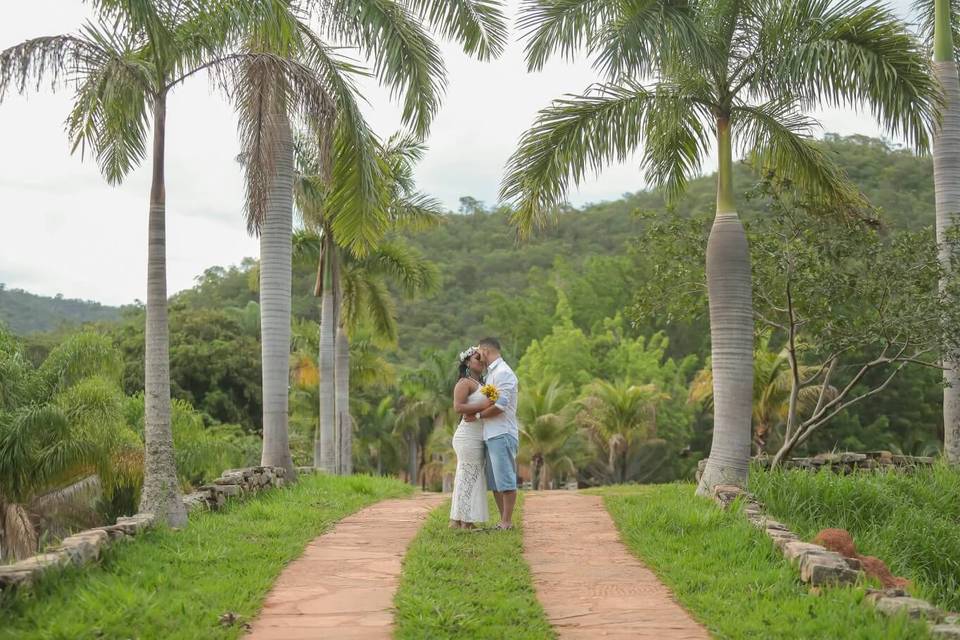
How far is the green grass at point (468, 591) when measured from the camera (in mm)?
5891

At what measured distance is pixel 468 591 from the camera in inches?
269

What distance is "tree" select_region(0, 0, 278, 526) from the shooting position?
910 cm

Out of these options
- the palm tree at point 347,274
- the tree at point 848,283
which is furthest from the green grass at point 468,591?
the palm tree at point 347,274

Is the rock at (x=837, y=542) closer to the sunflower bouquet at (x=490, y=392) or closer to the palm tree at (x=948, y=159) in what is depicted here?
the sunflower bouquet at (x=490, y=392)

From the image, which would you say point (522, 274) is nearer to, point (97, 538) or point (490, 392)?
point (490, 392)

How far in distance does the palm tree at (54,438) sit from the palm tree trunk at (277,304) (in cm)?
236

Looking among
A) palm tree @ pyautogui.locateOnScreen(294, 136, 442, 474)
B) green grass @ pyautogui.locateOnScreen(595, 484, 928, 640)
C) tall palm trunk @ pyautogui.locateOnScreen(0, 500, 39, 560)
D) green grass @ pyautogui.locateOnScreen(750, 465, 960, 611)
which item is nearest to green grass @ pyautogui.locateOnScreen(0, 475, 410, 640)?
green grass @ pyautogui.locateOnScreen(595, 484, 928, 640)

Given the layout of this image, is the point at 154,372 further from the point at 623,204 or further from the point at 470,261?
the point at 623,204

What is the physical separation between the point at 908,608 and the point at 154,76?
777 cm

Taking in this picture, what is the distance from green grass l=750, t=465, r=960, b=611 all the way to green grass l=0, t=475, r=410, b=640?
4.73 metres

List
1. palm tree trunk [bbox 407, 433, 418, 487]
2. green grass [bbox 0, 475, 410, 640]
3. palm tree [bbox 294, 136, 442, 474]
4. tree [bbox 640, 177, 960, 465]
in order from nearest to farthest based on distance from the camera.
→ green grass [bbox 0, 475, 410, 640]
tree [bbox 640, 177, 960, 465]
palm tree [bbox 294, 136, 442, 474]
palm tree trunk [bbox 407, 433, 418, 487]

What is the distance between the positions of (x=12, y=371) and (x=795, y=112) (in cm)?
1120

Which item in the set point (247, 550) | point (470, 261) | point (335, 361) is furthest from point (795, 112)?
point (470, 261)

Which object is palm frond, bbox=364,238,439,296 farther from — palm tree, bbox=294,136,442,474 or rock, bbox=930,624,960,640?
rock, bbox=930,624,960,640
